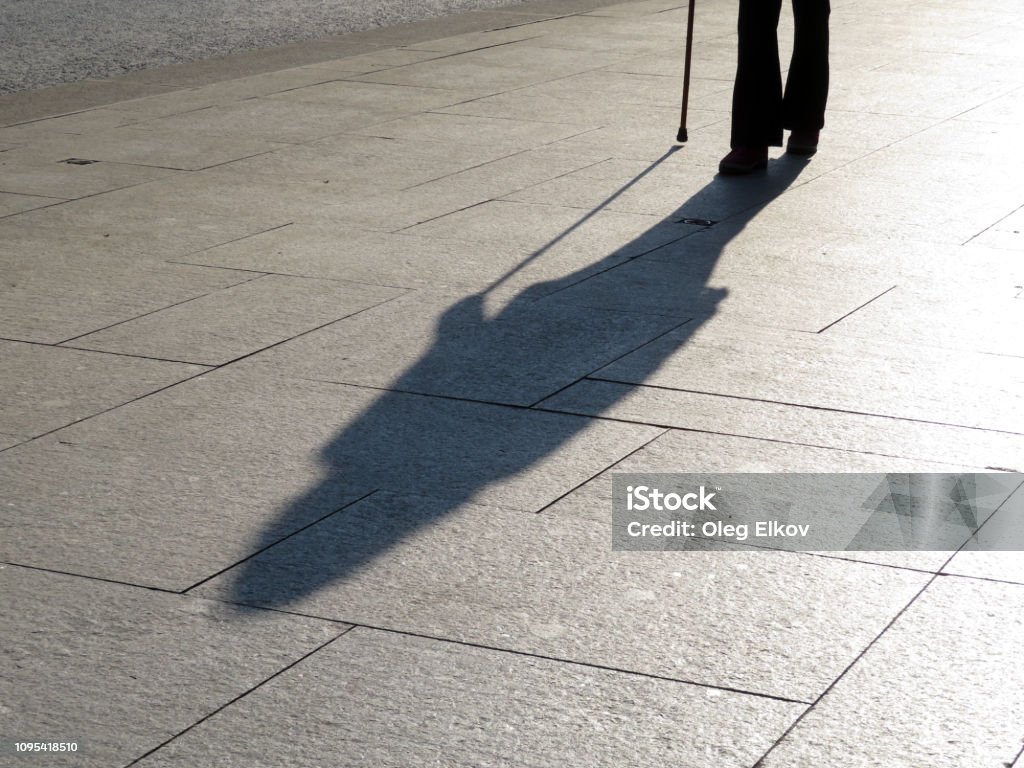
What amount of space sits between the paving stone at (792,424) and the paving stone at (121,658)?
5.34 ft

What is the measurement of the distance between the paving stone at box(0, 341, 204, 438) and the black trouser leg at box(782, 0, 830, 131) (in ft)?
15.8

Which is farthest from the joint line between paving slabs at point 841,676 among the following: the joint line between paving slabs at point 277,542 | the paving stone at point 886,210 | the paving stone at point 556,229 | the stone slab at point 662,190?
the stone slab at point 662,190

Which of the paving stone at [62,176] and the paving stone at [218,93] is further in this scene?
the paving stone at [218,93]

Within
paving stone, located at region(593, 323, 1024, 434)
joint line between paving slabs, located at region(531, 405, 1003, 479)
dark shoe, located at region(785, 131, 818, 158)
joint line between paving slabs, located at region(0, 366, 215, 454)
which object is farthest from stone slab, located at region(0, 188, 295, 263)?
dark shoe, located at region(785, 131, 818, 158)

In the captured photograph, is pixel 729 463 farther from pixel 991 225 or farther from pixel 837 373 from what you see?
pixel 991 225

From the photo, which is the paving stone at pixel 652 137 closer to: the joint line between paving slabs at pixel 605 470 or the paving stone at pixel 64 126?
the paving stone at pixel 64 126

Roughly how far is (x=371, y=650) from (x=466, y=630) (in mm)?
230

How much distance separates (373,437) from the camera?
4.48 m

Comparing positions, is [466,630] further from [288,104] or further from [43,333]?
[288,104]

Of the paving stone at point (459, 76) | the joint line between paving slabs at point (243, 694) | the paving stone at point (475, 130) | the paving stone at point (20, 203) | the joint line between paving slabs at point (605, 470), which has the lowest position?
the paving stone at point (20, 203)

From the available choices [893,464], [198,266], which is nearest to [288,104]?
[198,266]

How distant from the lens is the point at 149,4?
15586 mm

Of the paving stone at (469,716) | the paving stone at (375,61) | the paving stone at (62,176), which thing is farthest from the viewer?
the paving stone at (375,61)

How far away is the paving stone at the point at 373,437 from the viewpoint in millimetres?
4191
